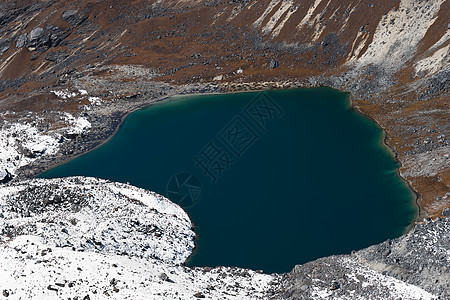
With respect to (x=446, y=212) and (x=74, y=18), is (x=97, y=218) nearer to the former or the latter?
(x=446, y=212)

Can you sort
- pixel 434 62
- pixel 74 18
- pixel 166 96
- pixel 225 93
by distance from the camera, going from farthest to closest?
pixel 74 18 < pixel 166 96 < pixel 225 93 < pixel 434 62

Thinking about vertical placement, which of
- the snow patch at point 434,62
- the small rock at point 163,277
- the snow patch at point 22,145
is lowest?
the snow patch at point 22,145

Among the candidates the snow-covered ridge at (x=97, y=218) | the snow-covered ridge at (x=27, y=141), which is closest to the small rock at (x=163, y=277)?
the snow-covered ridge at (x=97, y=218)

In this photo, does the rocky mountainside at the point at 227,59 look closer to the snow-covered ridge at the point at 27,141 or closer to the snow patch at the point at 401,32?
the snow patch at the point at 401,32

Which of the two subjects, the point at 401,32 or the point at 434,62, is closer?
the point at 434,62

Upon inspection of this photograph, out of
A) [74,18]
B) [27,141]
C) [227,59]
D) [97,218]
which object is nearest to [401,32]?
[227,59]

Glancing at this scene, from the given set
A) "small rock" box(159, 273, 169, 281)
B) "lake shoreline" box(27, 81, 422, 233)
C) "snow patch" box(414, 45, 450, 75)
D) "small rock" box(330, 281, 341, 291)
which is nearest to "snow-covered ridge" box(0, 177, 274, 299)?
"small rock" box(159, 273, 169, 281)

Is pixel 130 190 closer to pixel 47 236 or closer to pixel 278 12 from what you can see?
pixel 47 236

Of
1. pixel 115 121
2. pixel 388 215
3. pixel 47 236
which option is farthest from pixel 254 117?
pixel 47 236
